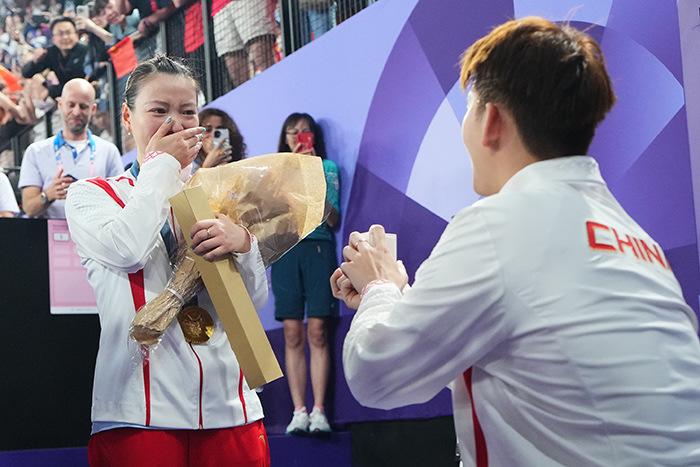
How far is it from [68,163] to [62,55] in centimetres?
256

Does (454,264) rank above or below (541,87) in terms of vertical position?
below

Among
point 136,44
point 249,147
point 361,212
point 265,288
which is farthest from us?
point 136,44

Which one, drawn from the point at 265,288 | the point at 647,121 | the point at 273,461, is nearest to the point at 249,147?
the point at 273,461

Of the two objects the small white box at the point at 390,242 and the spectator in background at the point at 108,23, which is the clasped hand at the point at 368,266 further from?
the spectator in background at the point at 108,23

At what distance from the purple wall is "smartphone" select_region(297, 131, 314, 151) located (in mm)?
136

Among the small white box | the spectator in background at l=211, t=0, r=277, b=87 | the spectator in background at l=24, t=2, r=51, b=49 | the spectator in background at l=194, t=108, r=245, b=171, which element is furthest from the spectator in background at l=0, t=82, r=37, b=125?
the small white box

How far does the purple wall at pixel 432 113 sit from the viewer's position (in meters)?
3.78

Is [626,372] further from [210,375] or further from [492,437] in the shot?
[210,375]

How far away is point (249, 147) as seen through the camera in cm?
699

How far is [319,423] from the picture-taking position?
17.5ft

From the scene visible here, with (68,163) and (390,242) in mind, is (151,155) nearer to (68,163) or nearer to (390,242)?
(390,242)

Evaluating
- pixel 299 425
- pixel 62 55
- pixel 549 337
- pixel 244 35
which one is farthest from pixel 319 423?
pixel 62 55

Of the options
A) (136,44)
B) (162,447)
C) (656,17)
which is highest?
(136,44)

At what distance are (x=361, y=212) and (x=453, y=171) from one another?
0.83 meters
